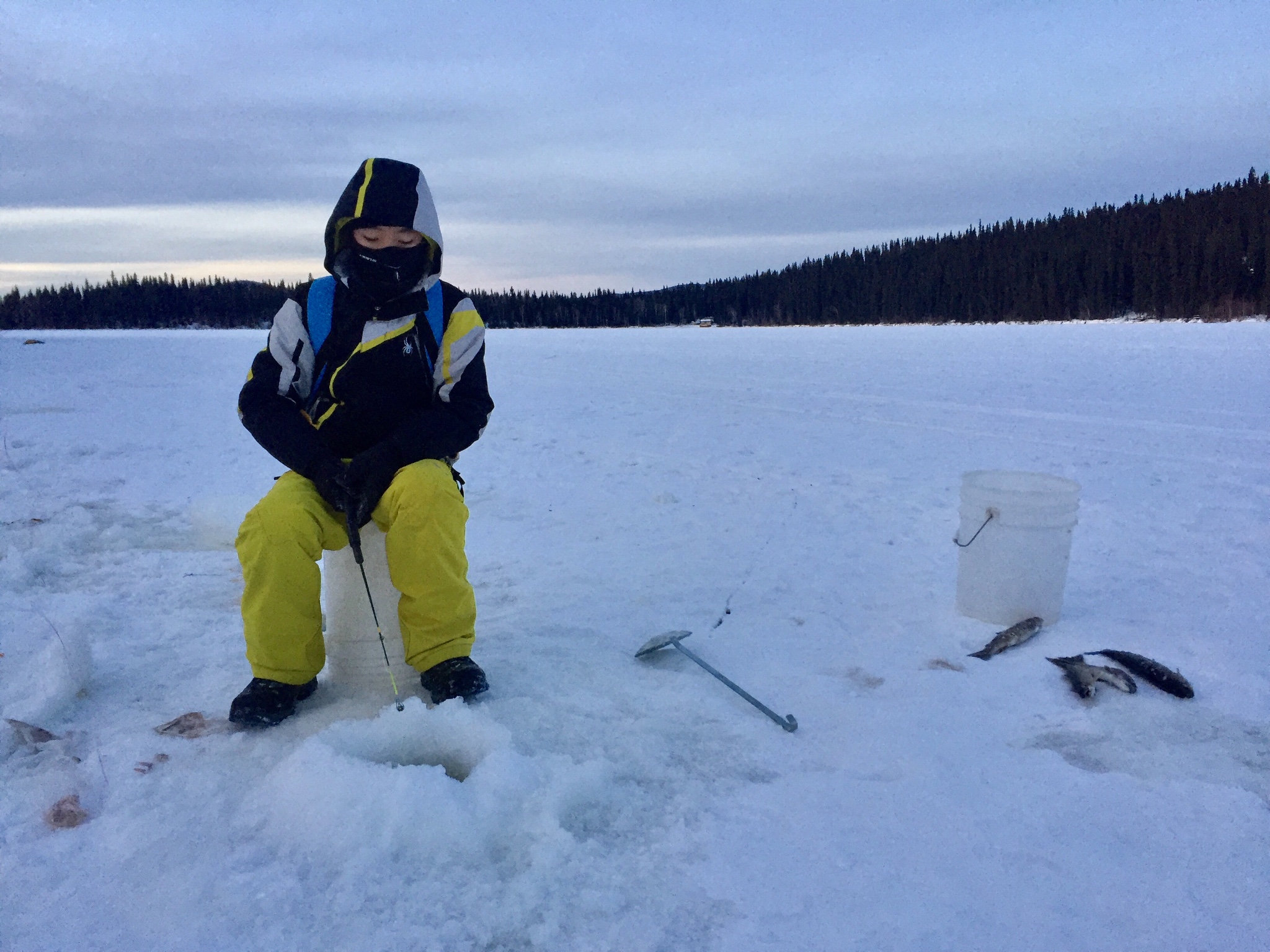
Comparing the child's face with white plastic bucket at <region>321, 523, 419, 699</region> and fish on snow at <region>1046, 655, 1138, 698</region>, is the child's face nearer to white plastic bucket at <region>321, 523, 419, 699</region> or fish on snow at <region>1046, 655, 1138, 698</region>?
white plastic bucket at <region>321, 523, 419, 699</region>

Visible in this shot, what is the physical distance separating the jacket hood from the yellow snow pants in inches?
31.5

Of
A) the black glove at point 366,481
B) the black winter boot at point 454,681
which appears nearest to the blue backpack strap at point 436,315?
the black glove at point 366,481

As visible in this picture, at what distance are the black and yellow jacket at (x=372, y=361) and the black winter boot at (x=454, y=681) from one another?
674 mm

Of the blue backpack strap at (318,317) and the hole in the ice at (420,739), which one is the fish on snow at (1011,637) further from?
the blue backpack strap at (318,317)

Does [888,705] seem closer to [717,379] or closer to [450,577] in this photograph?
[450,577]

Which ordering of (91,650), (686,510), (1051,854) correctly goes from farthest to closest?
(686,510)
(91,650)
(1051,854)

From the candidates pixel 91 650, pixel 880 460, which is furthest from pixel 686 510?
pixel 91 650

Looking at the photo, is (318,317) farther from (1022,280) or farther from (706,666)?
(1022,280)

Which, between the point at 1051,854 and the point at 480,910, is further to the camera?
the point at 1051,854

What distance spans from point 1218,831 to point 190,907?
2.29m

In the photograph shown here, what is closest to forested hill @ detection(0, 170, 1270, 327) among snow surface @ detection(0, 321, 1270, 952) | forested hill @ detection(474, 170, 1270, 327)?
forested hill @ detection(474, 170, 1270, 327)

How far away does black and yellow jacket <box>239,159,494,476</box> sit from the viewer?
2602mm

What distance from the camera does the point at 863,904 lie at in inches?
65.2

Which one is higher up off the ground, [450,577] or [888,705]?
[450,577]
